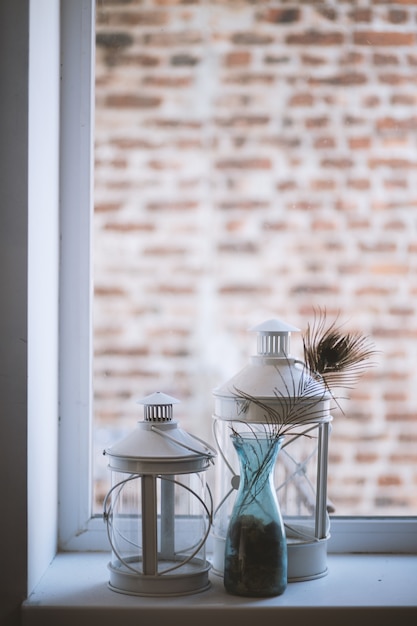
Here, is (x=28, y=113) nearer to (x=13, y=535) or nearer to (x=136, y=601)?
(x=13, y=535)

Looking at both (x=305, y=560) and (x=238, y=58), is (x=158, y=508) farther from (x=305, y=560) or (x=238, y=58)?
(x=238, y=58)

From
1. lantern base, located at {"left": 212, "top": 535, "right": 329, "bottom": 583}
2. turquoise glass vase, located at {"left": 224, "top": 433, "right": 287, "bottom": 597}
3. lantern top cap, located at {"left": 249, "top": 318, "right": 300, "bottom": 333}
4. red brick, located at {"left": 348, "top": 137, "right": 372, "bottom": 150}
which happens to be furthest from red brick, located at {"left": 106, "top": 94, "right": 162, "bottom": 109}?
lantern base, located at {"left": 212, "top": 535, "right": 329, "bottom": 583}

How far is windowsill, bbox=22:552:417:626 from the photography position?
1.49 m

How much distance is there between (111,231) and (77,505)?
598 mm

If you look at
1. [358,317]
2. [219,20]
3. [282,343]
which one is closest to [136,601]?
[282,343]

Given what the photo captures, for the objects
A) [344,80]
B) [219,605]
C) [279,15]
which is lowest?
[219,605]

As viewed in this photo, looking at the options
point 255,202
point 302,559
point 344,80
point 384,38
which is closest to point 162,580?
point 302,559

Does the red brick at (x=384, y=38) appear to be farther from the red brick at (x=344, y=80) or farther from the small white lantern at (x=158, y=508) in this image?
the small white lantern at (x=158, y=508)

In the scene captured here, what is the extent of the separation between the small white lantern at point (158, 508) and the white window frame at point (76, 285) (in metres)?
0.21

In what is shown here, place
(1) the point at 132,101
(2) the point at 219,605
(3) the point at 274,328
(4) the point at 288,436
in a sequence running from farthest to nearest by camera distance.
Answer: (1) the point at 132,101
(4) the point at 288,436
(3) the point at 274,328
(2) the point at 219,605

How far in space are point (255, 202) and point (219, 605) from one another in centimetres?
85

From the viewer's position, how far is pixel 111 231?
1.86 meters

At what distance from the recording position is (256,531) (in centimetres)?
152

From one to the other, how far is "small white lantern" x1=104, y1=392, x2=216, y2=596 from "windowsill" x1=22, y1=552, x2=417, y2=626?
0.12 ft
